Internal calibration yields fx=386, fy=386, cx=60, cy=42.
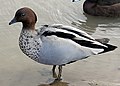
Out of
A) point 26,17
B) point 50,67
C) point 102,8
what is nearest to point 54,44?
point 26,17

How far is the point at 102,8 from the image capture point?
27.2ft

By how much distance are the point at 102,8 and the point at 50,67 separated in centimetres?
297

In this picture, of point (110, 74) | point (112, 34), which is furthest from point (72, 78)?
point (112, 34)

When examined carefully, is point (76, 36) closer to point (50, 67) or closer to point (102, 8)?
point (50, 67)

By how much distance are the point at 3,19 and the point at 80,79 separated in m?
2.44

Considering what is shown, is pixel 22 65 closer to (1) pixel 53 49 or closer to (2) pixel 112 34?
(1) pixel 53 49

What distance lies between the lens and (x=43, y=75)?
18.2 feet

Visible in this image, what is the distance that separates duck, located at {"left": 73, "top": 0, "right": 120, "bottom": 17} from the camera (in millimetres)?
8164

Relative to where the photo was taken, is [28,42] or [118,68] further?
[118,68]

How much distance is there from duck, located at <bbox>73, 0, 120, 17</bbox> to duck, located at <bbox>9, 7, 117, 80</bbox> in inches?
122

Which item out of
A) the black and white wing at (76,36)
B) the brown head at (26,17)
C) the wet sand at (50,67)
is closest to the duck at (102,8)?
the wet sand at (50,67)

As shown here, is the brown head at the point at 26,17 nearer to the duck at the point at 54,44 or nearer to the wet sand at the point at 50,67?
the duck at the point at 54,44

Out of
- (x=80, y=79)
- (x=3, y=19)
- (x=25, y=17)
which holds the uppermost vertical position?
(x=25, y=17)

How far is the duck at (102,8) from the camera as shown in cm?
816
